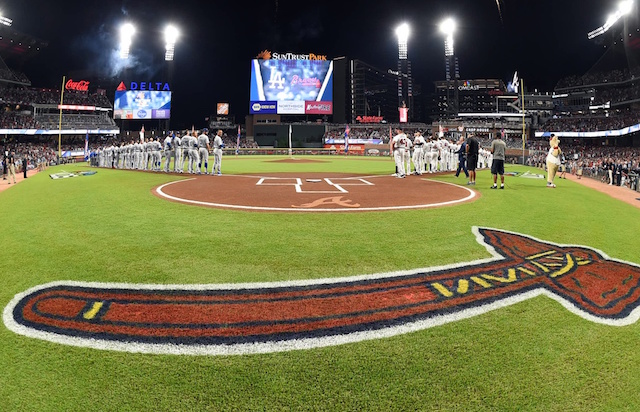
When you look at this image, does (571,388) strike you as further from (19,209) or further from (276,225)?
(19,209)

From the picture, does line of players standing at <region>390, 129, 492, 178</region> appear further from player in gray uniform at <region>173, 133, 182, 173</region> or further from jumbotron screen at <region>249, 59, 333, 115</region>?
jumbotron screen at <region>249, 59, 333, 115</region>

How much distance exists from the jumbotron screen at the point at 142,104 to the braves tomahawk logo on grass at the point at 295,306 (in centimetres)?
9462

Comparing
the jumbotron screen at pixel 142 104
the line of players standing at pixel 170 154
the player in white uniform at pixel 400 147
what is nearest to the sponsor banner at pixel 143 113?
the jumbotron screen at pixel 142 104

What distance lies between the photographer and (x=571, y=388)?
2.62 metres

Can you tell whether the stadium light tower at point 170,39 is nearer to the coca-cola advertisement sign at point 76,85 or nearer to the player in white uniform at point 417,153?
the coca-cola advertisement sign at point 76,85

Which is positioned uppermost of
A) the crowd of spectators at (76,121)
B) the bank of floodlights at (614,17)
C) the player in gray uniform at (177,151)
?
the bank of floodlights at (614,17)

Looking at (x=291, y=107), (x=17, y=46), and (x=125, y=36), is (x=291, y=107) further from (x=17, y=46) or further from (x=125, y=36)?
(x=17, y=46)

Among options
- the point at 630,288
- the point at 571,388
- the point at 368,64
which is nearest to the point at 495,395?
the point at 571,388

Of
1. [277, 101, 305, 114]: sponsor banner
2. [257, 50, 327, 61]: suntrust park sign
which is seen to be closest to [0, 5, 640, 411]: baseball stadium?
[277, 101, 305, 114]: sponsor banner

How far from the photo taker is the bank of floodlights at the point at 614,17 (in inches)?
2226

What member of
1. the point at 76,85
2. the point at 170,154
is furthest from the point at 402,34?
the point at 170,154

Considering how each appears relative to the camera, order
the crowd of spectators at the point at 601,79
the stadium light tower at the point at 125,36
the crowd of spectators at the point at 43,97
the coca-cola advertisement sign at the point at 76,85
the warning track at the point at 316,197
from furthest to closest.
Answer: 1. the stadium light tower at the point at 125,36
2. the coca-cola advertisement sign at the point at 76,85
3. the crowd of spectators at the point at 601,79
4. the crowd of spectators at the point at 43,97
5. the warning track at the point at 316,197

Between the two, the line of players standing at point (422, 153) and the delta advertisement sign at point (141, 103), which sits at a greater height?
the delta advertisement sign at point (141, 103)

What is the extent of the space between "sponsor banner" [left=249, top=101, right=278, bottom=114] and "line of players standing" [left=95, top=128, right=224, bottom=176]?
5412 centimetres
